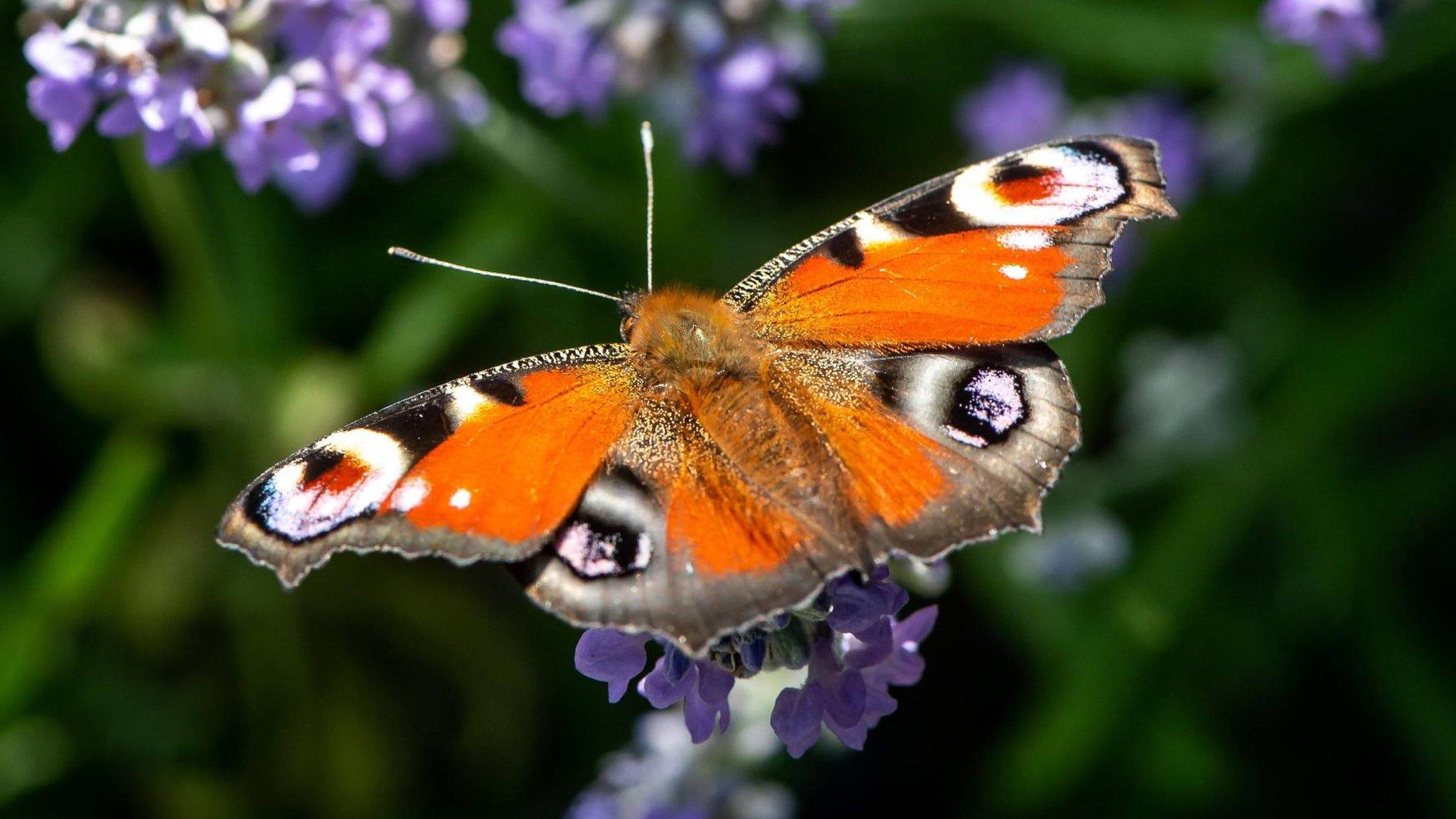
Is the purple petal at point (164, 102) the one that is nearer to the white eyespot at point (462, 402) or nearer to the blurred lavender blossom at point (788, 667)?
the white eyespot at point (462, 402)

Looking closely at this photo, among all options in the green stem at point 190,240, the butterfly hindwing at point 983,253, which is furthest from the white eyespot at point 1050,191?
the green stem at point 190,240

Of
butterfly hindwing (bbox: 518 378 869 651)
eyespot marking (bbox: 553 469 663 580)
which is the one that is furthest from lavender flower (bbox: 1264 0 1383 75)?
eyespot marking (bbox: 553 469 663 580)

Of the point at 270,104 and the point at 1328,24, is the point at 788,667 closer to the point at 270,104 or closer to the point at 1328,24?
the point at 270,104

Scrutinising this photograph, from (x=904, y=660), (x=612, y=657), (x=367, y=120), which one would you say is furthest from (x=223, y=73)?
(x=904, y=660)

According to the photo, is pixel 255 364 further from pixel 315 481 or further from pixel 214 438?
pixel 315 481

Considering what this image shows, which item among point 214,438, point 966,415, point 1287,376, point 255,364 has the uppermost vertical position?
point 966,415

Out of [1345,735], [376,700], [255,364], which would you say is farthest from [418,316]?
[1345,735]
